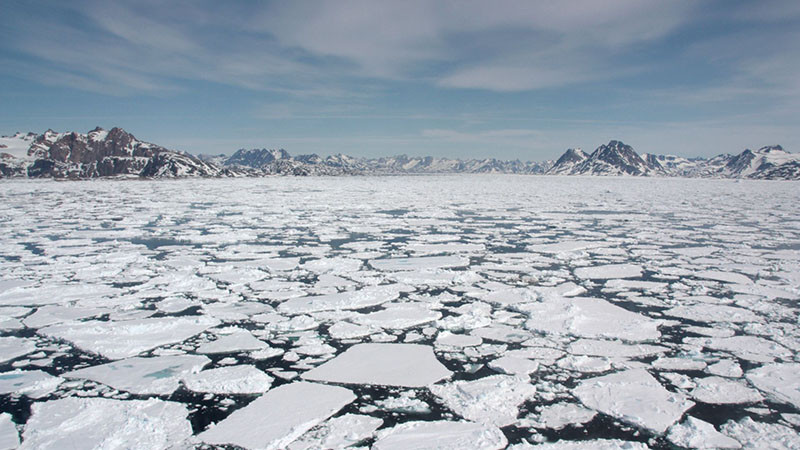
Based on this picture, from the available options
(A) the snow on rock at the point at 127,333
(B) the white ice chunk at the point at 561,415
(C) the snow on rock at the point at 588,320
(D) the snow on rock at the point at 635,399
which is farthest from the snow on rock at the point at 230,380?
(C) the snow on rock at the point at 588,320

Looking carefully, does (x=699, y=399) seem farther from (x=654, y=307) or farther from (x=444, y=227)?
(x=444, y=227)

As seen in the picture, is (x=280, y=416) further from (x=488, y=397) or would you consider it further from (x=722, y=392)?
(x=722, y=392)

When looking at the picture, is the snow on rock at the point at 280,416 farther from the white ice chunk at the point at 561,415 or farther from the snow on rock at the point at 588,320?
the snow on rock at the point at 588,320

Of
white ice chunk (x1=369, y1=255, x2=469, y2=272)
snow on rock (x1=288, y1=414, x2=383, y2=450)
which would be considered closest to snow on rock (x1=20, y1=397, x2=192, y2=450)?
snow on rock (x1=288, y1=414, x2=383, y2=450)

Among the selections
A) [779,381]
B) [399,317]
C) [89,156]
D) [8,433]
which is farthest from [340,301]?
[89,156]

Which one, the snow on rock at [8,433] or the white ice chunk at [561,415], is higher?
the snow on rock at [8,433]

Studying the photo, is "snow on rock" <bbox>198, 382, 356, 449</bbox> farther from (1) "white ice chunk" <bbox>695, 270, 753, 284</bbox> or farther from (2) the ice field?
(1) "white ice chunk" <bbox>695, 270, 753, 284</bbox>
